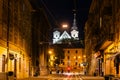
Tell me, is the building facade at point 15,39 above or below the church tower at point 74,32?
below

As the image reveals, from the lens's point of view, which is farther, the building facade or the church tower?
the church tower

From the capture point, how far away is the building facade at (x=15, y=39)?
34.1 m

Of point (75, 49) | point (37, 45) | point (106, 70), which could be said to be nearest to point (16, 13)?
point (106, 70)

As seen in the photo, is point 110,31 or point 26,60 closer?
point 110,31

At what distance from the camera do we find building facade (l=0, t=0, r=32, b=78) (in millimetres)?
34141

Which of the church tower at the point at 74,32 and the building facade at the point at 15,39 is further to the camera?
the church tower at the point at 74,32

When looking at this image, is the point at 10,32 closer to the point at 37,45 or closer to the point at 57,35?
the point at 37,45

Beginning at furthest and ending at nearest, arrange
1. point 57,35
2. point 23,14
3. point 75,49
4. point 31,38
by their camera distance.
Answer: point 57,35
point 75,49
point 31,38
point 23,14

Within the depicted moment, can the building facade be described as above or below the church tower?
below

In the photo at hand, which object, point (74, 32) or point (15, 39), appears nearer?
point (15, 39)

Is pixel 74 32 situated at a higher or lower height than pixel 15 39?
higher

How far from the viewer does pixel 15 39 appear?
1607 inches

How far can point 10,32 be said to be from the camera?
37.7 m

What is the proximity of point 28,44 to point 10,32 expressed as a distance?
16109mm
